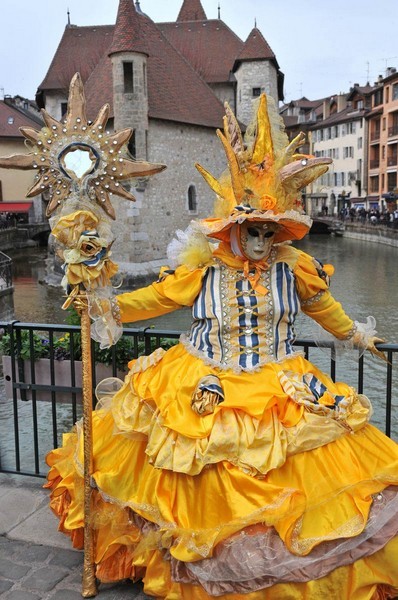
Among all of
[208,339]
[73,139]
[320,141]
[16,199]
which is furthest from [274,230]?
[320,141]

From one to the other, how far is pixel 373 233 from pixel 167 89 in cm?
1757

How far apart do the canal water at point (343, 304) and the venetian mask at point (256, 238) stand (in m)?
0.71

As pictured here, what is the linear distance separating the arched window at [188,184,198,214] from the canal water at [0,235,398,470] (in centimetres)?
686

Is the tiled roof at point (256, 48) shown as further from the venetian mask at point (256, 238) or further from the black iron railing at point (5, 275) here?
the venetian mask at point (256, 238)

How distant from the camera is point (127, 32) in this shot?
896 inches

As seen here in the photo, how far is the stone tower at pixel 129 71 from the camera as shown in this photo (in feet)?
74.1

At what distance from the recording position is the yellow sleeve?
3.24 meters

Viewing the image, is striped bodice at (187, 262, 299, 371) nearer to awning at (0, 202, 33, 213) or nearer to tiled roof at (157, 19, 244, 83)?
tiled roof at (157, 19, 244, 83)

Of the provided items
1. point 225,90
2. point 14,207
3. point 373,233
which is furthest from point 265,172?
point 14,207

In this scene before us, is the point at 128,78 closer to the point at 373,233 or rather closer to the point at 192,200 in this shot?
the point at 192,200

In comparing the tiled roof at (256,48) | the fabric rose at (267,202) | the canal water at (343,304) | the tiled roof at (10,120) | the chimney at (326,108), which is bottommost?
the canal water at (343,304)

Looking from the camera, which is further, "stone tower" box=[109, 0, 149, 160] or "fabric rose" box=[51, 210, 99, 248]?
"stone tower" box=[109, 0, 149, 160]

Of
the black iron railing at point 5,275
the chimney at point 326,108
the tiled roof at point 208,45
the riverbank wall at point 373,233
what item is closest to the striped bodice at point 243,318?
the black iron railing at point 5,275

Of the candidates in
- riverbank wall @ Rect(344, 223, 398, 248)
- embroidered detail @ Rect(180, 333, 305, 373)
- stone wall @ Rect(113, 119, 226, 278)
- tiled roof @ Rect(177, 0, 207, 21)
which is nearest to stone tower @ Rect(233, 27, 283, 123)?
stone wall @ Rect(113, 119, 226, 278)
